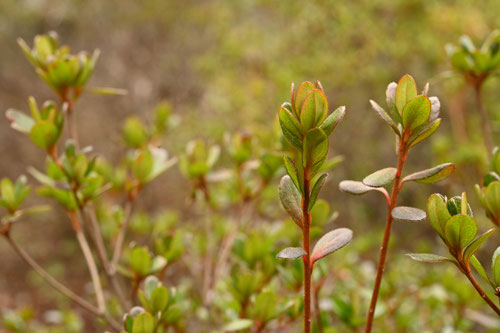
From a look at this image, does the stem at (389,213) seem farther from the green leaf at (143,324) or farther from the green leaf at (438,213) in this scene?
the green leaf at (143,324)

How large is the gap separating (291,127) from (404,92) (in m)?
0.16

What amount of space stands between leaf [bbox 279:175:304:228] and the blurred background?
5.24 feet

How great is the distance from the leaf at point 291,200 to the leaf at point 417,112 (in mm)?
156

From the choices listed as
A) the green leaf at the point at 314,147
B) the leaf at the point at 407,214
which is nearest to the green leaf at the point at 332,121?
the green leaf at the point at 314,147

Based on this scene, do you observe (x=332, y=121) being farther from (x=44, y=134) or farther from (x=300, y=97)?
(x=44, y=134)

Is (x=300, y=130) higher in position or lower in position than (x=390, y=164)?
higher

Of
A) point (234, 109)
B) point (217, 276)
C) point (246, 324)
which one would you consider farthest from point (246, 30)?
point (246, 324)

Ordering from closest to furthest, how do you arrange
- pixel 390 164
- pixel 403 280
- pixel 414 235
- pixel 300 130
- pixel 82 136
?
pixel 300 130 < pixel 403 280 < pixel 414 235 < pixel 390 164 < pixel 82 136

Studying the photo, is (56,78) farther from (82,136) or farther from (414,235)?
(82,136)

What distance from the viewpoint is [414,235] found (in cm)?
385

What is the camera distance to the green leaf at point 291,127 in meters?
0.48

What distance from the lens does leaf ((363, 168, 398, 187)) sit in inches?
20.1

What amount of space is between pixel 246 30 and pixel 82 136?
2.32 meters

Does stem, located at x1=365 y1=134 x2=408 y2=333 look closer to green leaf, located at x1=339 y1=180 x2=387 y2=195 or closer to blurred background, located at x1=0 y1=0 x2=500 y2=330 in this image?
green leaf, located at x1=339 y1=180 x2=387 y2=195
